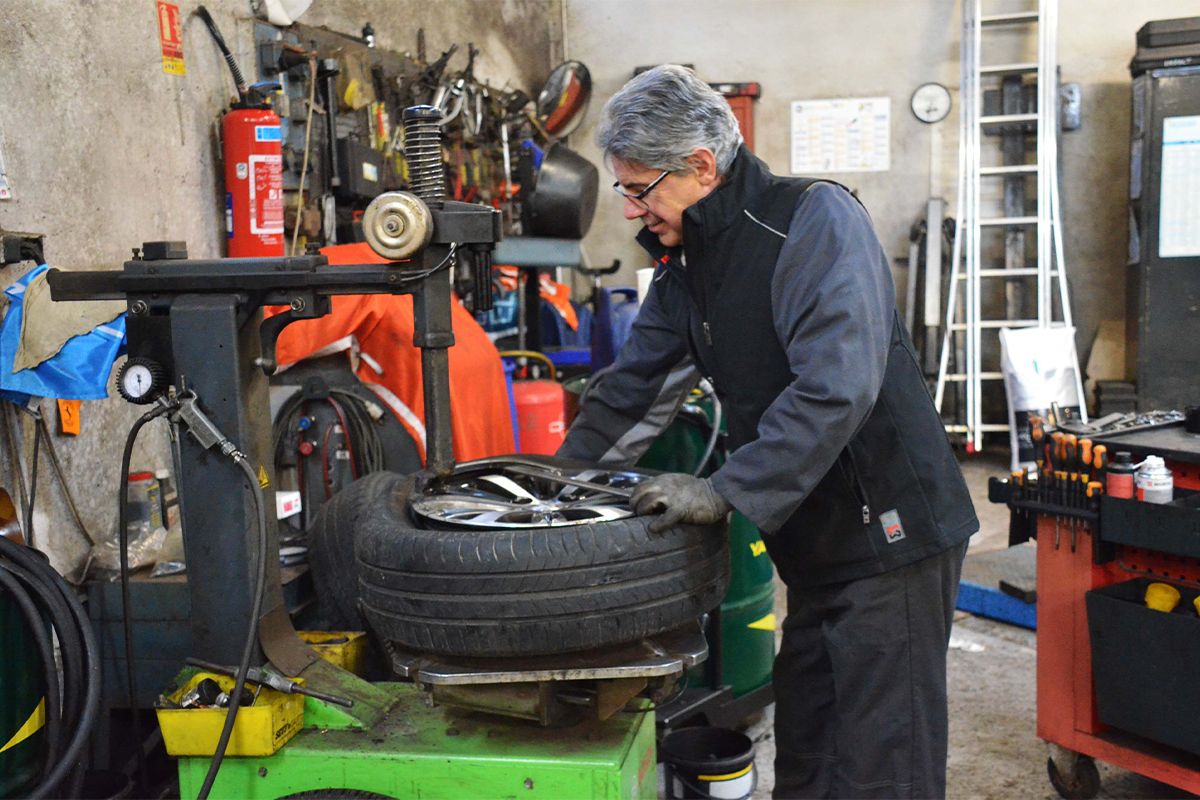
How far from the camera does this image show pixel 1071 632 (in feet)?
8.32

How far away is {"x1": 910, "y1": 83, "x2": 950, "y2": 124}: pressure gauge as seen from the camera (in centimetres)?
672

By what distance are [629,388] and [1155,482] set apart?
3.60ft

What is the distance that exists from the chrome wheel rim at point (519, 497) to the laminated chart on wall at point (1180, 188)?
16.2 feet

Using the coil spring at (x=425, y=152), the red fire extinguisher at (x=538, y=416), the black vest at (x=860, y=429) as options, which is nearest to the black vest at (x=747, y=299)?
the black vest at (x=860, y=429)

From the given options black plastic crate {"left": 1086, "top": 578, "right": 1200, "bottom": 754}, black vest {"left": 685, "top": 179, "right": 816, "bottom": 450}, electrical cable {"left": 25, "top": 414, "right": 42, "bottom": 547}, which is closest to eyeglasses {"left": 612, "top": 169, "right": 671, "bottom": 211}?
black vest {"left": 685, "top": 179, "right": 816, "bottom": 450}

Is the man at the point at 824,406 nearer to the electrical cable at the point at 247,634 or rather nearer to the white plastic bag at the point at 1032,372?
the electrical cable at the point at 247,634

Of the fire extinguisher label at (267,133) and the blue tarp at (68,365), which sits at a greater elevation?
the fire extinguisher label at (267,133)

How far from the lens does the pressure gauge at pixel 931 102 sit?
6.72 meters

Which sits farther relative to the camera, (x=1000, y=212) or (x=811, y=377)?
(x=1000, y=212)

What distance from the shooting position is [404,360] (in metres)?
3.01

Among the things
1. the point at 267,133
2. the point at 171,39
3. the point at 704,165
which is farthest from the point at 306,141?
the point at 704,165

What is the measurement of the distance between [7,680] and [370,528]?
805mm

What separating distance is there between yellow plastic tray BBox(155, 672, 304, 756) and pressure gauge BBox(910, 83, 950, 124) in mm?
5960

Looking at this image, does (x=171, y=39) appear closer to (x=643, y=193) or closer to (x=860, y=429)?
(x=643, y=193)
